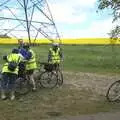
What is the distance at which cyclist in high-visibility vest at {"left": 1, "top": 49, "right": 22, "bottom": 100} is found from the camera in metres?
19.6

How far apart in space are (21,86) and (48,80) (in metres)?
2.40

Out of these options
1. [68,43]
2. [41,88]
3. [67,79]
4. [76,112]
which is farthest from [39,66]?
[68,43]

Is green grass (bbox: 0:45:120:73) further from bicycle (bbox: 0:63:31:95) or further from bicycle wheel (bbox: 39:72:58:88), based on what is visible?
bicycle (bbox: 0:63:31:95)

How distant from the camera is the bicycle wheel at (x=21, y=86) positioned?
812 inches

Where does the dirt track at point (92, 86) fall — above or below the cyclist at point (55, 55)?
below

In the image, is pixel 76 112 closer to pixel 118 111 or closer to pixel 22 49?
pixel 118 111

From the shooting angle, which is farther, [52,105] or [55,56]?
[55,56]

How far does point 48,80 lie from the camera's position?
2298 centimetres

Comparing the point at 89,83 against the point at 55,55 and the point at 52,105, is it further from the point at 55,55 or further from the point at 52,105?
the point at 52,105

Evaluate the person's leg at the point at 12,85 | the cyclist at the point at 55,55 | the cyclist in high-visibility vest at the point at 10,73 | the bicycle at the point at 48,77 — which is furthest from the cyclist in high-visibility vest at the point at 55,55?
the person's leg at the point at 12,85

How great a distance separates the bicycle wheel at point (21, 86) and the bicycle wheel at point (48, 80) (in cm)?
177

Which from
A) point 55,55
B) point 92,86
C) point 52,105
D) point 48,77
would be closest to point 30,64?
point 48,77

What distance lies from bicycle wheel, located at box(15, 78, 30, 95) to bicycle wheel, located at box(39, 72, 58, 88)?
177 centimetres

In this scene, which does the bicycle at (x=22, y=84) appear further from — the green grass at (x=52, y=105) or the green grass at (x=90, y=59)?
the green grass at (x=90, y=59)
